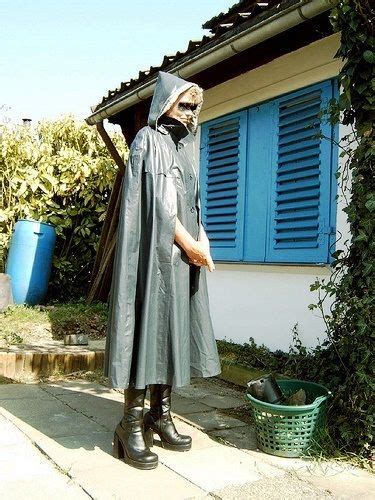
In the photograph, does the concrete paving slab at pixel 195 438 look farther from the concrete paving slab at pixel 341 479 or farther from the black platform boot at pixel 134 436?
the concrete paving slab at pixel 341 479

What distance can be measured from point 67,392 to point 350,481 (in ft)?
7.64

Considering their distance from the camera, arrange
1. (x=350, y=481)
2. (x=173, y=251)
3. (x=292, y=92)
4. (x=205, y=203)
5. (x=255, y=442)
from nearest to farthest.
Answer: (x=350, y=481) < (x=173, y=251) < (x=255, y=442) < (x=292, y=92) < (x=205, y=203)

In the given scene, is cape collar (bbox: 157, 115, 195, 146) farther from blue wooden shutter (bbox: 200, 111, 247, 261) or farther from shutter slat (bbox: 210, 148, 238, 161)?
shutter slat (bbox: 210, 148, 238, 161)

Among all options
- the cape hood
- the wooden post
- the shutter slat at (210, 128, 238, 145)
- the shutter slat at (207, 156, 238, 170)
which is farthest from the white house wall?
the wooden post

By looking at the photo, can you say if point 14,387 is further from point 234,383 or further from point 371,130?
point 371,130

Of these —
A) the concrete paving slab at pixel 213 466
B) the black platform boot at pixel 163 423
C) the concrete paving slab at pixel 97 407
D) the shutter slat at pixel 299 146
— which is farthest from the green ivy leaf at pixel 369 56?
the concrete paving slab at pixel 97 407

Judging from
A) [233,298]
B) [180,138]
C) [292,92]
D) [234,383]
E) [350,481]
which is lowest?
[350,481]

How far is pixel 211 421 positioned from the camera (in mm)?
3371

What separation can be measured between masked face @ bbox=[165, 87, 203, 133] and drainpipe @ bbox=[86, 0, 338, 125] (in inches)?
38.8

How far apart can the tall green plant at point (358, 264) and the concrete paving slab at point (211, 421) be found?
742 mm

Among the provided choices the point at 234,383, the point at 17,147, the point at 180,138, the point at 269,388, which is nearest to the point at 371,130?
the point at 180,138

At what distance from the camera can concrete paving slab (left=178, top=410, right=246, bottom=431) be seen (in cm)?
327

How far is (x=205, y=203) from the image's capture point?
5.36 meters

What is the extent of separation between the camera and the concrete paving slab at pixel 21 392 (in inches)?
148
